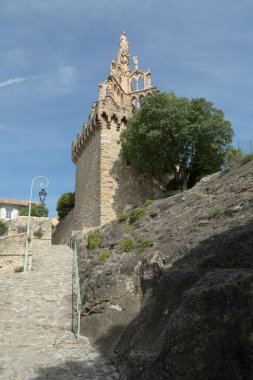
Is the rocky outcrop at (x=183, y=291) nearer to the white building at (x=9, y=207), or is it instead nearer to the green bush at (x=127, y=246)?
the green bush at (x=127, y=246)

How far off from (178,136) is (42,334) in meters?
18.3

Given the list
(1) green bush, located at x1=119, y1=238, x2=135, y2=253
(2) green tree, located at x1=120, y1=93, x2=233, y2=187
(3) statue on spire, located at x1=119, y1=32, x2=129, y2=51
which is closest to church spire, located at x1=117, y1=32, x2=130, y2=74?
(3) statue on spire, located at x1=119, y1=32, x2=129, y2=51

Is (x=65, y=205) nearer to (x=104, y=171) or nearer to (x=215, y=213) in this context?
(x=104, y=171)

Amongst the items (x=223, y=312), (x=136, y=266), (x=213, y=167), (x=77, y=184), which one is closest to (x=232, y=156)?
(x=213, y=167)

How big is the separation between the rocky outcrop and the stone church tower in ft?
26.2

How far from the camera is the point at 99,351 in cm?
862

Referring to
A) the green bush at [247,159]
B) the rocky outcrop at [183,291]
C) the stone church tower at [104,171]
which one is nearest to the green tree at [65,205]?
the stone church tower at [104,171]

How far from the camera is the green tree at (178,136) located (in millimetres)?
25531

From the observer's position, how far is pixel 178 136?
83.6ft

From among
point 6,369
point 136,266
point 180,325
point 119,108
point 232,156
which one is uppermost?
point 119,108

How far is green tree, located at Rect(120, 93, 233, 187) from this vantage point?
2553 cm

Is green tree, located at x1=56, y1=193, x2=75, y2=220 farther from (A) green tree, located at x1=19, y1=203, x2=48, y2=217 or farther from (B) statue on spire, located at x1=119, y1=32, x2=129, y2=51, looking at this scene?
(B) statue on spire, located at x1=119, y1=32, x2=129, y2=51

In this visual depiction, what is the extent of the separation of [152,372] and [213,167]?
22942 mm

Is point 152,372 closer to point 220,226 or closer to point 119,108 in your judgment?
point 220,226
